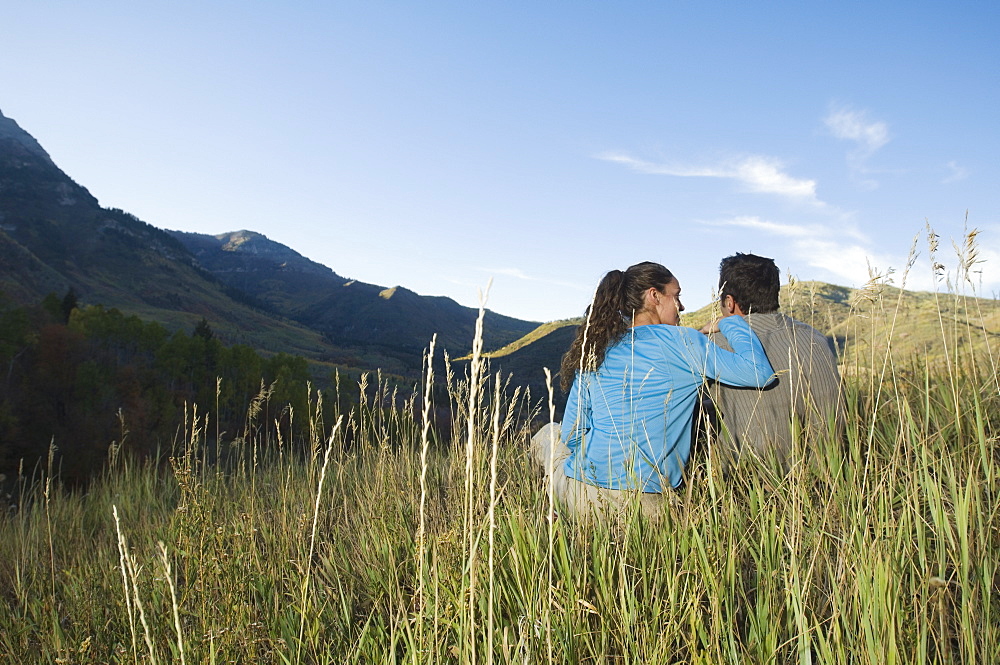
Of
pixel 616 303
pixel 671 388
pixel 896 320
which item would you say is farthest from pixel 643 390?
pixel 896 320

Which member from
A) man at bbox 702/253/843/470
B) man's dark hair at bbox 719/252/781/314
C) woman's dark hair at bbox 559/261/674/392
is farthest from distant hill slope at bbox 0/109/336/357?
man at bbox 702/253/843/470

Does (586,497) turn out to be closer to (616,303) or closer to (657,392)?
(657,392)

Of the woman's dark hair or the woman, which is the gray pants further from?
the woman's dark hair

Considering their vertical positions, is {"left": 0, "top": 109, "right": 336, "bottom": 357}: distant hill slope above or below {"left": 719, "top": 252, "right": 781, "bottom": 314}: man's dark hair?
above

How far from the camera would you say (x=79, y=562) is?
8.96ft

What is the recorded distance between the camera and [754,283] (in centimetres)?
292

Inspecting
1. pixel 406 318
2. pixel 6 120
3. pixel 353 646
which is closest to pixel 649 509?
pixel 353 646

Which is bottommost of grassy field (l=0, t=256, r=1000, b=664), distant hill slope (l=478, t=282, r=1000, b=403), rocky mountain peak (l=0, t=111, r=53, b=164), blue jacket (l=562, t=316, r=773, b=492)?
grassy field (l=0, t=256, r=1000, b=664)

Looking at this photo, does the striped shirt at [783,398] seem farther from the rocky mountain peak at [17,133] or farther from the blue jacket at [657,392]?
the rocky mountain peak at [17,133]

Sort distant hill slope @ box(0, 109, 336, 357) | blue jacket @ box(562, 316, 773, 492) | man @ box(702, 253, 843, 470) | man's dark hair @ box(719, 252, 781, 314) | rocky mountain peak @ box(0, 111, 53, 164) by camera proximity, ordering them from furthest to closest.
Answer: rocky mountain peak @ box(0, 111, 53, 164) → distant hill slope @ box(0, 109, 336, 357) → man's dark hair @ box(719, 252, 781, 314) → blue jacket @ box(562, 316, 773, 492) → man @ box(702, 253, 843, 470)

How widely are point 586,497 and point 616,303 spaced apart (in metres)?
1.15

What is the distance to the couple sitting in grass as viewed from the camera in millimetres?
2117

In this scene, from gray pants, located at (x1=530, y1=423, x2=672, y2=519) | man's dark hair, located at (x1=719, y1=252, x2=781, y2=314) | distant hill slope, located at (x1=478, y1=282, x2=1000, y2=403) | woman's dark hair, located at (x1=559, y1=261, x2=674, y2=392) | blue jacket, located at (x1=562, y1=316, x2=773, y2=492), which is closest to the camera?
gray pants, located at (x1=530, y1=423, x2=672, y2=519)

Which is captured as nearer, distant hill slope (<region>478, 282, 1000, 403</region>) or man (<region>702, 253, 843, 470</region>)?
distant hill slope (<region>478, 282, 1000, 403</region>)
